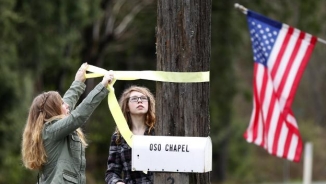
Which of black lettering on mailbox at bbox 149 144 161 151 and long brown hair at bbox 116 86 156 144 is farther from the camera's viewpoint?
long brown hair at bbox 116 86 156 144

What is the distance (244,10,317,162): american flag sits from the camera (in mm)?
12453

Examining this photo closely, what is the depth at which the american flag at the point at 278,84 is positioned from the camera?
1245 centimetres

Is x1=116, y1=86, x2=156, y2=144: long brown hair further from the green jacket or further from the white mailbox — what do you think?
the white mailbox

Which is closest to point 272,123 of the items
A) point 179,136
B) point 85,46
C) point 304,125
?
point 179,136

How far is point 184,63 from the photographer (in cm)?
639

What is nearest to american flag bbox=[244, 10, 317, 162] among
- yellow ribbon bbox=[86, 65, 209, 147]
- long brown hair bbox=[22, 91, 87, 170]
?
long brown hair bbox=[22, 91, 87, 170]

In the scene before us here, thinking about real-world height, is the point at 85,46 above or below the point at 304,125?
above

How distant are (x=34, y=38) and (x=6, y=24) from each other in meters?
2.78

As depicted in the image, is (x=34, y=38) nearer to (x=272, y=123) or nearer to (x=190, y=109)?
(x=272, y=123)

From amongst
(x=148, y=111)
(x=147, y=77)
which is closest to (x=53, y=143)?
(x=148, y=111)

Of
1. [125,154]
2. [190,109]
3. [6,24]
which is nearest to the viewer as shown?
[190,109]

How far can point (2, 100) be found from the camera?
25.1 m

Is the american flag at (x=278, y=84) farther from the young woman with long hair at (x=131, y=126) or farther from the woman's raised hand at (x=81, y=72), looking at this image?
the woman's raised hand at (x=81, y=72)

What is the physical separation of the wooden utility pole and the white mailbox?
3.1 inches
